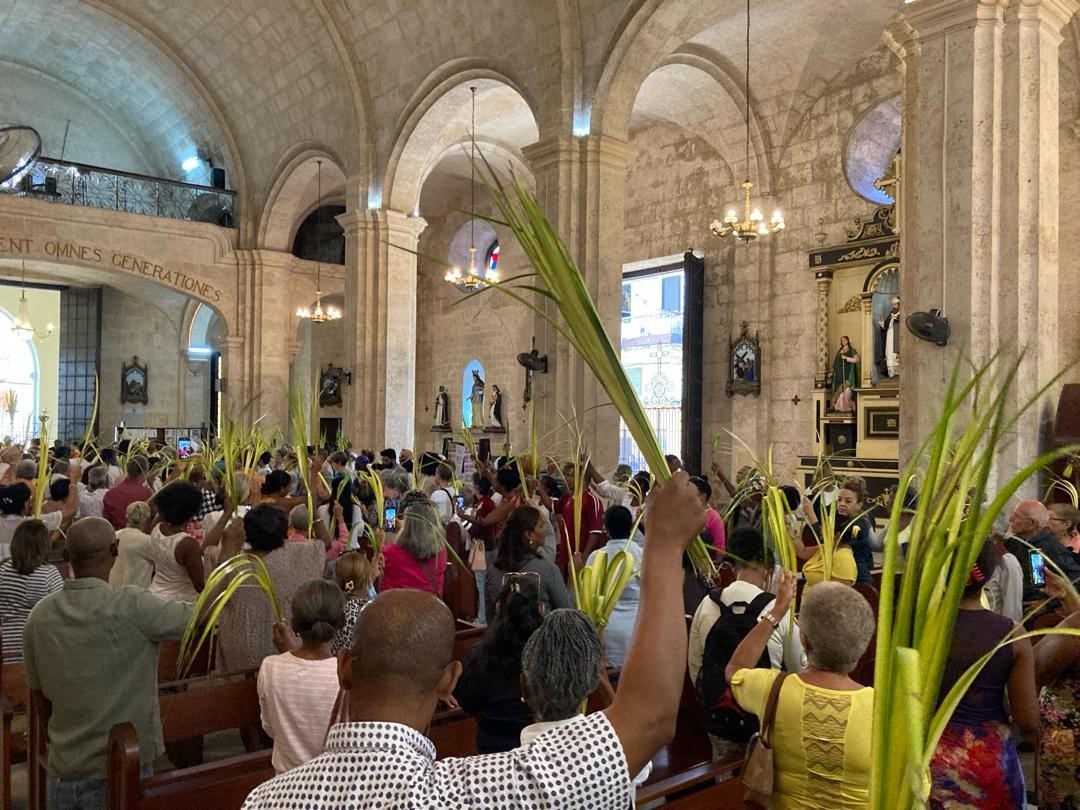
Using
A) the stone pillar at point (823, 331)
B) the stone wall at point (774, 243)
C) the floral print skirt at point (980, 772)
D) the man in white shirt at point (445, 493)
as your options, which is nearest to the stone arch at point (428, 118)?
the stone wall at point (774, 243)

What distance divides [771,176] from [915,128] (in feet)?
23.0

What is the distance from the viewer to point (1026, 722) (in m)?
2.45

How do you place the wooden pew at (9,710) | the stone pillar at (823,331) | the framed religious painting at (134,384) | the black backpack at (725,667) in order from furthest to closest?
1. the framed religious painting at (134,384)
2. the stone pillar at (823,331)
3. the wooden pew at (9,710)
4. the black backpack at (725,667)

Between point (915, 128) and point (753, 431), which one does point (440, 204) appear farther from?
point (915, 128)

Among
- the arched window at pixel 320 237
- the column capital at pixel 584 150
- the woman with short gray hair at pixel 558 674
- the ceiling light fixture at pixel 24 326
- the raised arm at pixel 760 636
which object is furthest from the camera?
the arched window at pixel 320 237

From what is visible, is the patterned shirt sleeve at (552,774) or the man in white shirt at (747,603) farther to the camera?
the man in white shirt at (747,603)

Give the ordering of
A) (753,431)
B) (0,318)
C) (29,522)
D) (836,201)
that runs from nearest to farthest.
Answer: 1. (29,522)
2. (836,201)
3. (753,431)
4. (0,318)

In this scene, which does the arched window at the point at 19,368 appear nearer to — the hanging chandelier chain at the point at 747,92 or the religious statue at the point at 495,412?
the religious statue at the point at 495,412

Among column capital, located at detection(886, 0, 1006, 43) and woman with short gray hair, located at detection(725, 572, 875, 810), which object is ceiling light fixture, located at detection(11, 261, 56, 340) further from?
woman with short gray hair, located at detection(725, 572, 875, 810)

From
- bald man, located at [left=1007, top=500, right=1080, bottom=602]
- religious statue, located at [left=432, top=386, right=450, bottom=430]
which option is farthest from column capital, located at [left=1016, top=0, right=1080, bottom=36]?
religious statue, located at [left=432, top=386, right=450, bottom=430]

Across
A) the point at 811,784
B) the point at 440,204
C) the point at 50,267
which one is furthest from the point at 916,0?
the point at 50,267

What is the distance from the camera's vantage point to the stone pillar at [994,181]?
264 inches

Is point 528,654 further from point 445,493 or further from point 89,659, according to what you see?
point 445,493

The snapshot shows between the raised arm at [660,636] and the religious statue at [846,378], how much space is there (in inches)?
488
